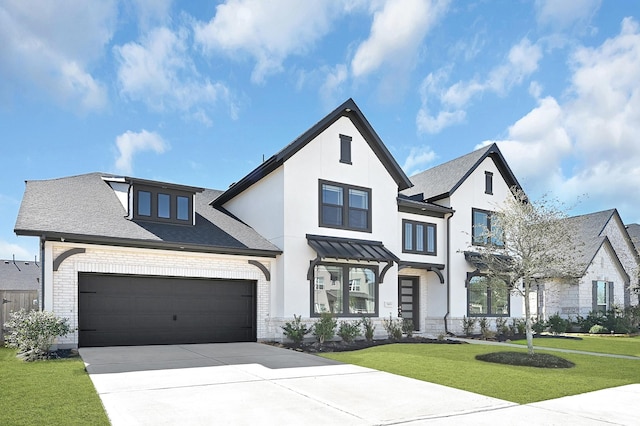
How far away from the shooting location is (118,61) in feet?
59.8

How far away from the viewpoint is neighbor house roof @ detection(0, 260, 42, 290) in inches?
1390

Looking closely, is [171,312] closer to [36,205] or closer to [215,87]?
[36,205]

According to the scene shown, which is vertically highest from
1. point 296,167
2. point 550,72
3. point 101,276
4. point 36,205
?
point 550,72

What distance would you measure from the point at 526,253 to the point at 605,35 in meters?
9.38

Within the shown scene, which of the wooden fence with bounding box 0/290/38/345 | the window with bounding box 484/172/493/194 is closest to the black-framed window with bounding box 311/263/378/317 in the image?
the window with bounding box 484/172/493/194

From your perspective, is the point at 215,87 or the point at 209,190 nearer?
the point at 215,87

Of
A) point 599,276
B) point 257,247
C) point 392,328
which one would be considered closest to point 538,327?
point 599,276

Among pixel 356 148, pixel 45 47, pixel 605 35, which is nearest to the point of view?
pixel 45 47

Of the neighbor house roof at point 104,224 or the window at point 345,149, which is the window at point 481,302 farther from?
the neighbor house roof at point 104,224

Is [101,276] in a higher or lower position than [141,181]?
lower

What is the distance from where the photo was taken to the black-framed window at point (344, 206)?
18.7m

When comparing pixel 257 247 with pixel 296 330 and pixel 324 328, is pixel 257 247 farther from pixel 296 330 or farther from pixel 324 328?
pixel 324 328

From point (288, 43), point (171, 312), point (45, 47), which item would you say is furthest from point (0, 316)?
point (288, 43)

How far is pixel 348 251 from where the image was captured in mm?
17984
